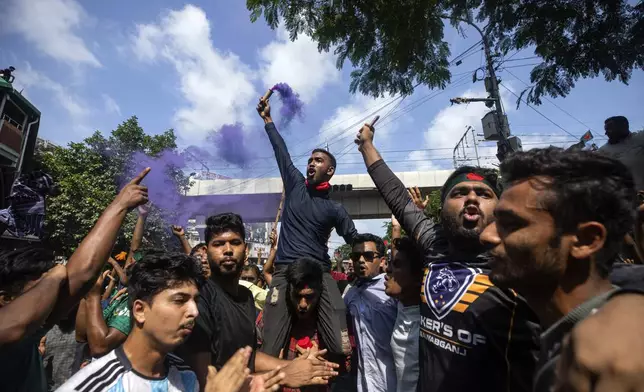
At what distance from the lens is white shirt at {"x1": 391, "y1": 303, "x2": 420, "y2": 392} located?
8.74 ft

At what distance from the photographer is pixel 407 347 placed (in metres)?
2.81

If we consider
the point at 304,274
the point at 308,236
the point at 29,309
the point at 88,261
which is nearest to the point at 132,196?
the point at 88,261

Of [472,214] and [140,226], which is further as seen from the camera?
[140,226]

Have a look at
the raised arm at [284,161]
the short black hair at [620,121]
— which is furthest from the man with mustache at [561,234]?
the short black hair at [620,121]

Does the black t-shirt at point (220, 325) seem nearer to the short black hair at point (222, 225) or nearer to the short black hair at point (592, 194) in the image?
the short black hair at point (222, 225)

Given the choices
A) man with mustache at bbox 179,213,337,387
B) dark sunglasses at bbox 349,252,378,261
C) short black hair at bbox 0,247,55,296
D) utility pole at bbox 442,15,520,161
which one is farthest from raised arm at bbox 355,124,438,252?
utility pole at bbox 442,15,520,161

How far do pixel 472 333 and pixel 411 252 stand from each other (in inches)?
57.2

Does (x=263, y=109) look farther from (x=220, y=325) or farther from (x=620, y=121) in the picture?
(x=620, y=121)

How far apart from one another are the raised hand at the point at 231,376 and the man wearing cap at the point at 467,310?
1010mm

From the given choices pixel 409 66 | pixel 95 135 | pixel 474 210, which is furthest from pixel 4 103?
pixel 474 210

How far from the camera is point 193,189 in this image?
23188 mm

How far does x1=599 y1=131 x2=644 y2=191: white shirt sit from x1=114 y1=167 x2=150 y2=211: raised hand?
4.63 metres

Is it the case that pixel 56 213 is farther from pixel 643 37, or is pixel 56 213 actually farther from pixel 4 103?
pixel 643 37

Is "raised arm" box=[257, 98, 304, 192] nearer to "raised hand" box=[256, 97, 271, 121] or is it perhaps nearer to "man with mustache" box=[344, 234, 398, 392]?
"raised hand" box=[256, 97, 271, 121]
